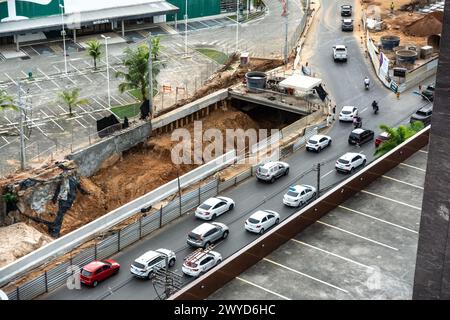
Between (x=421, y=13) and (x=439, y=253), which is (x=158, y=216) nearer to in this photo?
(x=439, y=253)

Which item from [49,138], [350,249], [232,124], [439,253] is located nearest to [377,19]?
[232,124]

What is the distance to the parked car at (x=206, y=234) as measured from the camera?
214 feet

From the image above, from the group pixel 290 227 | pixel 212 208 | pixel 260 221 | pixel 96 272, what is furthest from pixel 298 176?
pixel 290 227

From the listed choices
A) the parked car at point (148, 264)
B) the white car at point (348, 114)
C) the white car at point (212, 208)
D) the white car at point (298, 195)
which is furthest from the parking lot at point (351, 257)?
the white car at point (348, 114)

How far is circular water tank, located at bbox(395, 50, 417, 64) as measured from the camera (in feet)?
342

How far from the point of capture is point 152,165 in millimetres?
87188

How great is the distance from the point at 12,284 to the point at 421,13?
89.4 metres

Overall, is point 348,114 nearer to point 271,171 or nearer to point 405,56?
point 271,171

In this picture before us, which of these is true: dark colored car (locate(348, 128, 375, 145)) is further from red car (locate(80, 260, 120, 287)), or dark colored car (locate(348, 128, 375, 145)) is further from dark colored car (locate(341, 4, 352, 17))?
dark colored car (locate(341, 4, 352, 17))

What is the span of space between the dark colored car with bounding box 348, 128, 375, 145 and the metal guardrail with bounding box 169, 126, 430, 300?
24.5 metres

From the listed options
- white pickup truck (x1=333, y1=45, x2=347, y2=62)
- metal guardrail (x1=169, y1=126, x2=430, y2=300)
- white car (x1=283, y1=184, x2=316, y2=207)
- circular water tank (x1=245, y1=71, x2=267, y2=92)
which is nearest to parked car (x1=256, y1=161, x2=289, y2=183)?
white car (x1=283, y1=184, x2=316, y2=207)

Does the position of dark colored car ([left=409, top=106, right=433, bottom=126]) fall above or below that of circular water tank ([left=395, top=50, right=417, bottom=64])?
below

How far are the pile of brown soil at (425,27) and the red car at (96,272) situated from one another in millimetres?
72280

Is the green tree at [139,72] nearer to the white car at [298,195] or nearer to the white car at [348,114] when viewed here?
the white car at [348,114]
